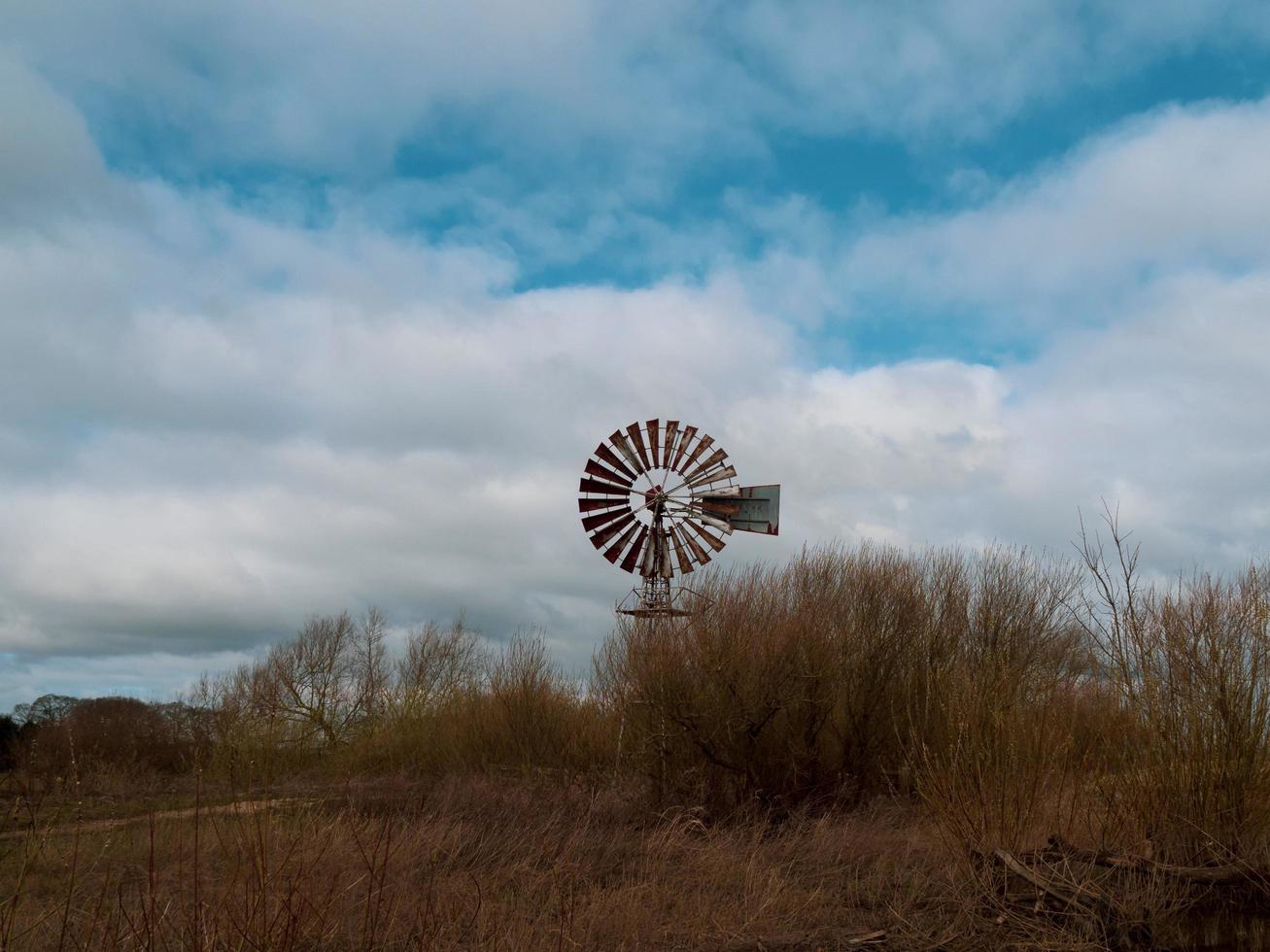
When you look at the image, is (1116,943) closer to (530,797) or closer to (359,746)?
(530,797)

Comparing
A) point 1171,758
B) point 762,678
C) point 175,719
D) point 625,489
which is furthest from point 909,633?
point 175,719

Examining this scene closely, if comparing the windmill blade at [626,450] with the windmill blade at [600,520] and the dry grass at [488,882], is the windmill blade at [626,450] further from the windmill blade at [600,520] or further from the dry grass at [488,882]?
the dry grass at [488,882]

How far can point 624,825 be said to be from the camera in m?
11.7

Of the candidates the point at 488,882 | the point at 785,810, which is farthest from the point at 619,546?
the point at 488,882

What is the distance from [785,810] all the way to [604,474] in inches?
362

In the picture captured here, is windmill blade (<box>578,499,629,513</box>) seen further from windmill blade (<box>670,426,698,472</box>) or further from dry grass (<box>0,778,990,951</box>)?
dry grass (<box>0,778,990,951</box>)

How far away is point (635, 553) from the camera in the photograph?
20125 mm

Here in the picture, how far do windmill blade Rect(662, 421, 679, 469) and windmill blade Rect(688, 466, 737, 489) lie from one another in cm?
67

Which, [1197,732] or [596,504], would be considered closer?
[1197,732]

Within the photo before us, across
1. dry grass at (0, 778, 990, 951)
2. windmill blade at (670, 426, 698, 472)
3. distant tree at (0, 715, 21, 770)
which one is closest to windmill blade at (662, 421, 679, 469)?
windmill blade at (670, 426, 698, 472)

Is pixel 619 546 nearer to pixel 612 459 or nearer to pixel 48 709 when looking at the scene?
pixel 612 459

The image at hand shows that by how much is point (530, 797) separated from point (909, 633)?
19.3ft

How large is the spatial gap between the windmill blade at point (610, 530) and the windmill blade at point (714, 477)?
147 centimetres

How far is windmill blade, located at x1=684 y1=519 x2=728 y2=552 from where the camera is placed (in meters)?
20.1
